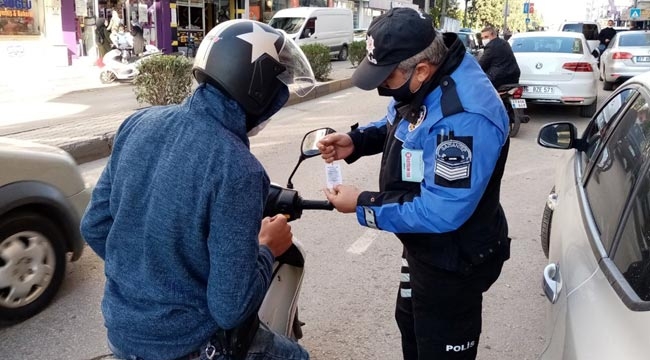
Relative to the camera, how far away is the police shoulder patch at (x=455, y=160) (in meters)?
1.82

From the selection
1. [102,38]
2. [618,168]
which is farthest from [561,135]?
[102,38]

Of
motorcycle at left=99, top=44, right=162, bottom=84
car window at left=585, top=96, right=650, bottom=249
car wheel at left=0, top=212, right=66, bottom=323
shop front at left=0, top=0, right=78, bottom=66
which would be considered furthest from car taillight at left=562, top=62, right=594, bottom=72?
shop front at left=0, top=0, right=78, bottom=66

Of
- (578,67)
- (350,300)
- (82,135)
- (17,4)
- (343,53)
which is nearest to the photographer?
(350,300)

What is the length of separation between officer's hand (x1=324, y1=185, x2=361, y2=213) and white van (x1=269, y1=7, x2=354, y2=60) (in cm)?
1981

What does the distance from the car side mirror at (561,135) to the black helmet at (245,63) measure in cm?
199

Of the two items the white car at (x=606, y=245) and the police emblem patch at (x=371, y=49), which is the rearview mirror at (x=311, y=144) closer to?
the police emblem patch at (x=371, y=49)

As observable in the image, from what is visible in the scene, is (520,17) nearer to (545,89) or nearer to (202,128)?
(545,89)

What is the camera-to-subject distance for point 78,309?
368 centimetres

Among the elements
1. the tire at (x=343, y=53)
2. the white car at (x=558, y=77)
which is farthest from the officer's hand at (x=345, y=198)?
the tire at (x=343, y=53)

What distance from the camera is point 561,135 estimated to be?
317cm

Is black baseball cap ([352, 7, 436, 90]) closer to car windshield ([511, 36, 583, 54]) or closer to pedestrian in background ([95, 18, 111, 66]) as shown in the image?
car windshield ([511, 36, 583, 54])

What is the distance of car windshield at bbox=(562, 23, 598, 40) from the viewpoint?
25011 mm

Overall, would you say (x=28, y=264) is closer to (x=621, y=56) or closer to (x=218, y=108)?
(x=218, y=108)

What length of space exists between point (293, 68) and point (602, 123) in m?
2.14
